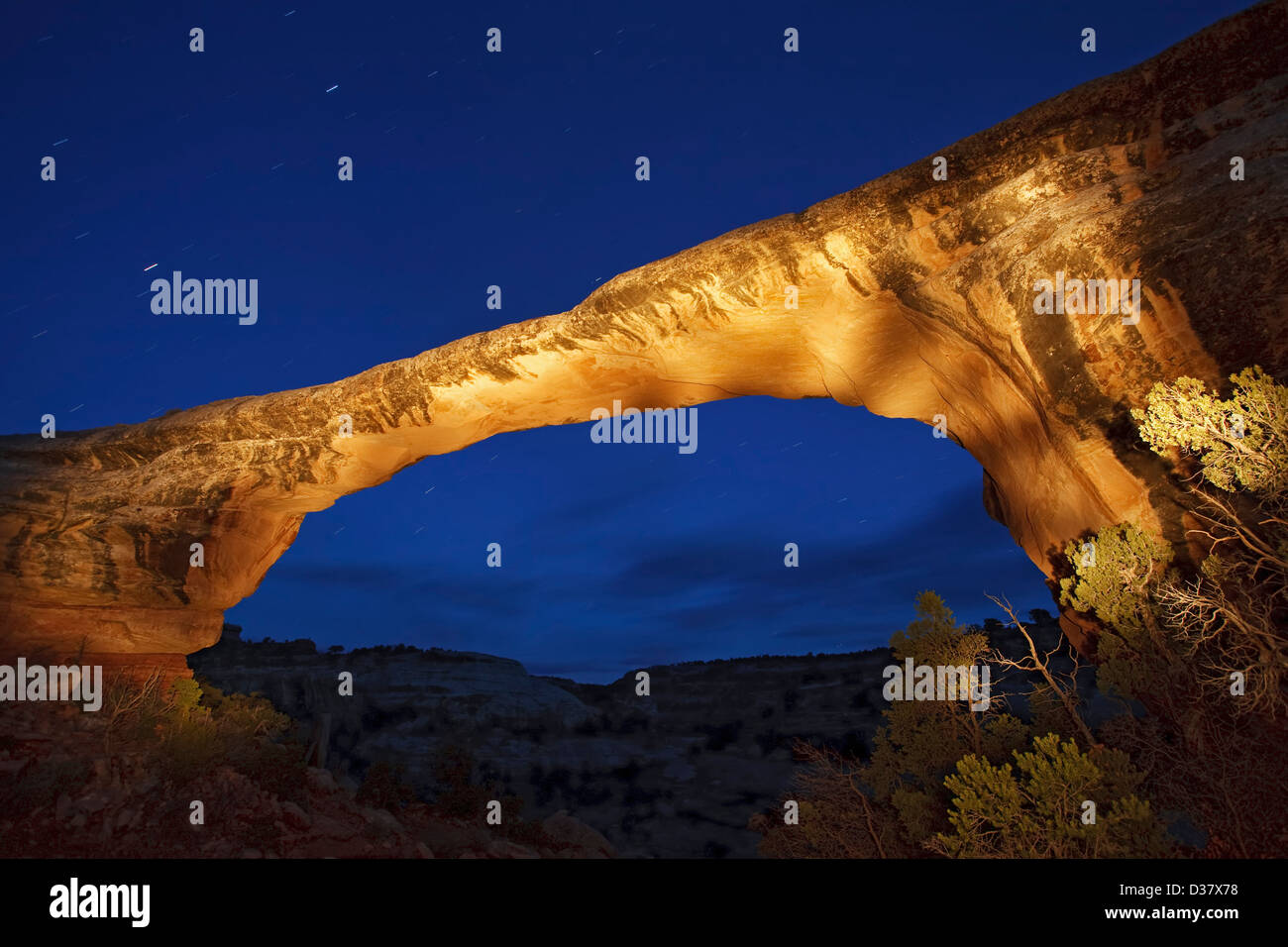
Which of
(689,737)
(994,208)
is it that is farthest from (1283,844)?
(689,737)

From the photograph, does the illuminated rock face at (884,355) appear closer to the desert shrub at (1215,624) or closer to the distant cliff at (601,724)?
the desert shrub at (1215,624)

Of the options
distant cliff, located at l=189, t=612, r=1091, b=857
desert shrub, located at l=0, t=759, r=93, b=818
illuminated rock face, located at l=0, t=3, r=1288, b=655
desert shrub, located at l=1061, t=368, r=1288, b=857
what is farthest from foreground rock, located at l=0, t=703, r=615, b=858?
distant cliff, located at l=189, t=612, r=1091, b=857

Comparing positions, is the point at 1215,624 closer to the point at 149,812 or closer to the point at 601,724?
the point at 149,812

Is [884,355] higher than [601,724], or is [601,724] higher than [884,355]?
[884,355]

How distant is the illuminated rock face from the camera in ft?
20.8

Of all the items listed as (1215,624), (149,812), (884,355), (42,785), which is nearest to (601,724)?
(149,812)

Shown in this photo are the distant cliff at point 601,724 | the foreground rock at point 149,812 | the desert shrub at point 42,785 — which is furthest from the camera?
the distant cliff at point 601,724

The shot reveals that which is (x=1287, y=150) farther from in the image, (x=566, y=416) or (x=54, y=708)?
(x=54, y=708)

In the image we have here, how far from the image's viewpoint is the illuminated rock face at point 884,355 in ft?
20.8

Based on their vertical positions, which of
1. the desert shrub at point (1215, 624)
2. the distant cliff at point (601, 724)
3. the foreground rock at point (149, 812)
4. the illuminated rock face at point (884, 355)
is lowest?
the distant cliff at point (601, 724)

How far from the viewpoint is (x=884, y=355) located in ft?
33.6

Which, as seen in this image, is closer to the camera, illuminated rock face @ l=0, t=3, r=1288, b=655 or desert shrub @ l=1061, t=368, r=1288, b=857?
desert shrub @ l=1061, t=368, r=1288, b=857

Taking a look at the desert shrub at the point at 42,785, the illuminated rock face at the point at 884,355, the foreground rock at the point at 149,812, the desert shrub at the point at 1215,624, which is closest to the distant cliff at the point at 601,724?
the foreground rock at the point at 149,812

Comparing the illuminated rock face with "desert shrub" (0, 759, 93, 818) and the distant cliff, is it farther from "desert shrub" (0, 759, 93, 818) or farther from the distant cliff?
the distant cliff
